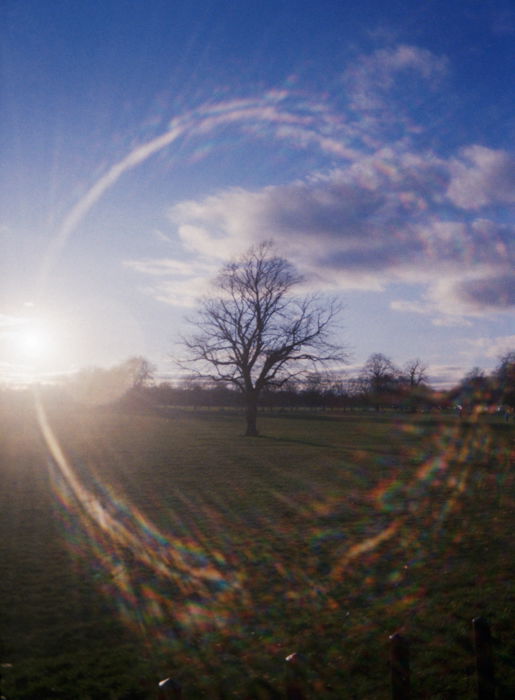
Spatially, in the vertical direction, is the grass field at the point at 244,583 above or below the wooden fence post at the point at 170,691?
below

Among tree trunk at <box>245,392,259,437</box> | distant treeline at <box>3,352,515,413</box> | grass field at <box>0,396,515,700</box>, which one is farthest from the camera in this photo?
distant treeline at <box>3,352,515,413</box>

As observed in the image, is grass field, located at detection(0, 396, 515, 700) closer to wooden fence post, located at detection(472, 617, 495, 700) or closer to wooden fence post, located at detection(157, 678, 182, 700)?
wooden fence post, located at detection(157, 678, 182, 700)

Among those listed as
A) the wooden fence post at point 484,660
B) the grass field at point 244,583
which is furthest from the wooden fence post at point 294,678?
the wooden fence post at point 484,660

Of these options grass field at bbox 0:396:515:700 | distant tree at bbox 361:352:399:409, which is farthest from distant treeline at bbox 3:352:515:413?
grass field at bbox 0:396:515:700

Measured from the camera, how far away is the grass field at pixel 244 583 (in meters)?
5.09

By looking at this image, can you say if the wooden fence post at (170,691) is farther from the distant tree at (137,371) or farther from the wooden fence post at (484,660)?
the distant tree at (137,371)

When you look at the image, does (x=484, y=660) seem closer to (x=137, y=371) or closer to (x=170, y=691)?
(x=170, y=691)

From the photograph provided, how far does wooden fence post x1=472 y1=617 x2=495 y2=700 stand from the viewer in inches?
144

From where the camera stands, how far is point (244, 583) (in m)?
7.56

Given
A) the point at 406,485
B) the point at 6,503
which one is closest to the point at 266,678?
the point at 6,503

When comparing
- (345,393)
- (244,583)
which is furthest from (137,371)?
(244,583)

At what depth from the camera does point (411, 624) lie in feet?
19.7

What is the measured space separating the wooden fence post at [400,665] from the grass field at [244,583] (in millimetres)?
600

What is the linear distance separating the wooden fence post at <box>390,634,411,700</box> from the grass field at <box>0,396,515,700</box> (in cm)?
60
